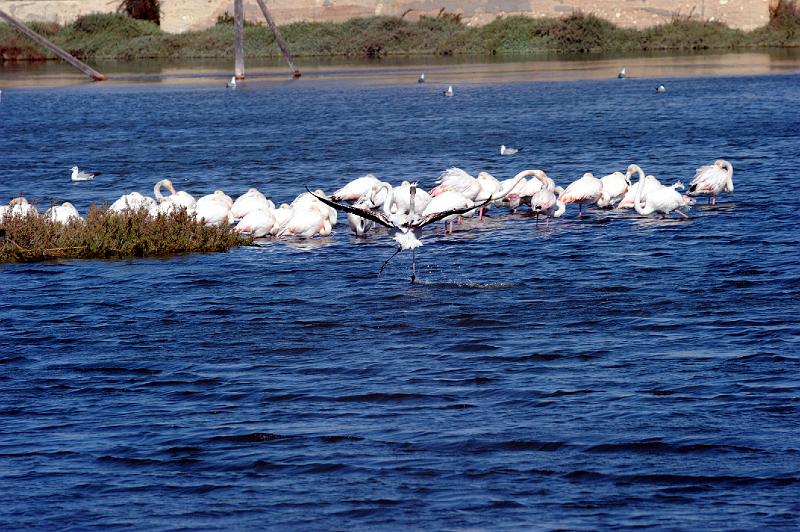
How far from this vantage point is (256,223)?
2023 centimetres

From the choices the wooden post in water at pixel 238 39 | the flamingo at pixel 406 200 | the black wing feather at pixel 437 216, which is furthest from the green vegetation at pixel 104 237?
the wooden post in water at pixel 238 39

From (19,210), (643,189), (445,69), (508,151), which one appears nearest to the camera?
(19,210)

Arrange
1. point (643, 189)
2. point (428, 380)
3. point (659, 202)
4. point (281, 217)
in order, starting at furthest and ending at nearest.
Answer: point (643, 189), point (659, 202), point (281, 217), point (428, 380)

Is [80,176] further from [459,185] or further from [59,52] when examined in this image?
[59,52]

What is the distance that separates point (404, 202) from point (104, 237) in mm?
4822

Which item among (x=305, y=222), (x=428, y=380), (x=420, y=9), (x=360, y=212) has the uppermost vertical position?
(x=420, y=9)

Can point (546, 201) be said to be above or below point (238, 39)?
below

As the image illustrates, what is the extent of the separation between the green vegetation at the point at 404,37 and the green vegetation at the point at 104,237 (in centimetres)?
6948

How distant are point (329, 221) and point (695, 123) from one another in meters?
20.7

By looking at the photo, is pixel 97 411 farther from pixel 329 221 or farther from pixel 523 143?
pixel 523 143

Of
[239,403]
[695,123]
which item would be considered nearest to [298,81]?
[695,123]

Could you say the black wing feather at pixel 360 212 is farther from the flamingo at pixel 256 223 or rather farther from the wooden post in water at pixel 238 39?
the wooden post in water at pixel 238 39

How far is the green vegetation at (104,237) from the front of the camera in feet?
62.4

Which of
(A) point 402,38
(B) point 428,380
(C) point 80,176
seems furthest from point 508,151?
(A) point 402,38
